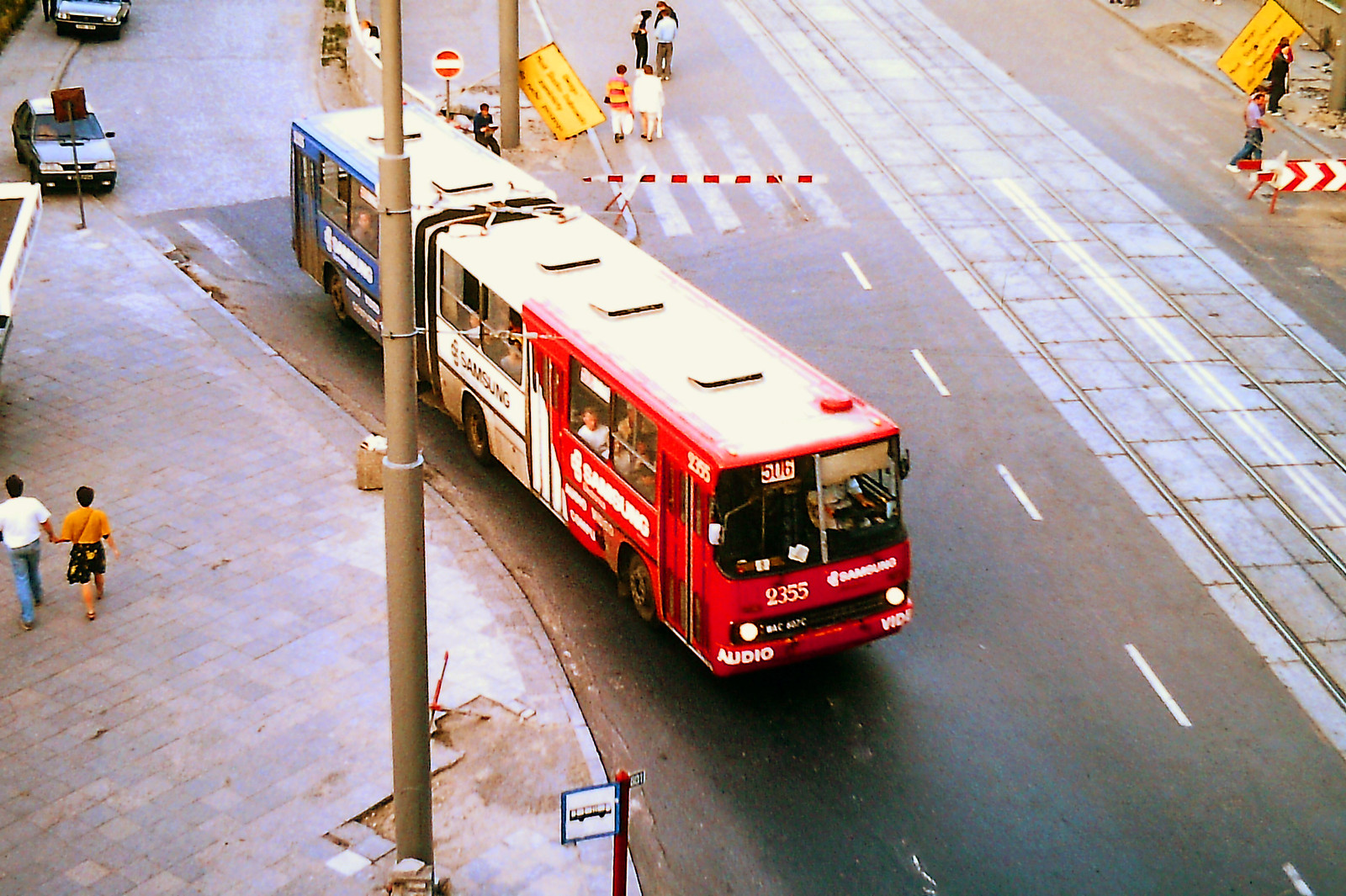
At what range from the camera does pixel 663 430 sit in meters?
12.6

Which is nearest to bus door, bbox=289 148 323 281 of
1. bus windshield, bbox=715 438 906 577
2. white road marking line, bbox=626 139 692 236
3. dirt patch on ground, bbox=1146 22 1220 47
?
white road marking line, bbox=626 139 692 236

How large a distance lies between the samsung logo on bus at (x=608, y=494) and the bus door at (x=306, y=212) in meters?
7.76

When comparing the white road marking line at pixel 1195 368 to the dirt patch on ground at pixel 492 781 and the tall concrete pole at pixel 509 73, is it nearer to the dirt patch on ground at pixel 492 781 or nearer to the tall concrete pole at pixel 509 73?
the tall concrete pole at pixel 509 73

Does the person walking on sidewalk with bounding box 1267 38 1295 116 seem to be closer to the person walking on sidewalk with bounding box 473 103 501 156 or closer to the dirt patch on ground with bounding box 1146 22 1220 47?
the dirt patch on ground with bounding box 1146 22 1220 47

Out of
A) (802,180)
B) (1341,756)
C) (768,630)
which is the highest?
(802,180)

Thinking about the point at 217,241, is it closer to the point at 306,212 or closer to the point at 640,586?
the point at 306,212

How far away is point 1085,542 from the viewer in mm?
15586

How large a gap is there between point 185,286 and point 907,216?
38.7ft

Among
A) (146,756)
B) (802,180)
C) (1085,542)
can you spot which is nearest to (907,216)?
(802,180)

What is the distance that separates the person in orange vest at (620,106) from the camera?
1075 inches

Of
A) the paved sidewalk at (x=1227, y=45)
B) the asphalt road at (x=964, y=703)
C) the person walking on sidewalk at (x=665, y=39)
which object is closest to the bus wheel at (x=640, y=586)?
the asphalt road at (x=964, y=703)

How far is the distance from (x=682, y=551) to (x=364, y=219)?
8.23 m

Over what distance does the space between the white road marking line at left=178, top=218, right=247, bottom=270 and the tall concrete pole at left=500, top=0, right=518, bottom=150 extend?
240 inches

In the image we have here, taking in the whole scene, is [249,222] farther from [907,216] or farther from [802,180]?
[907,216]
